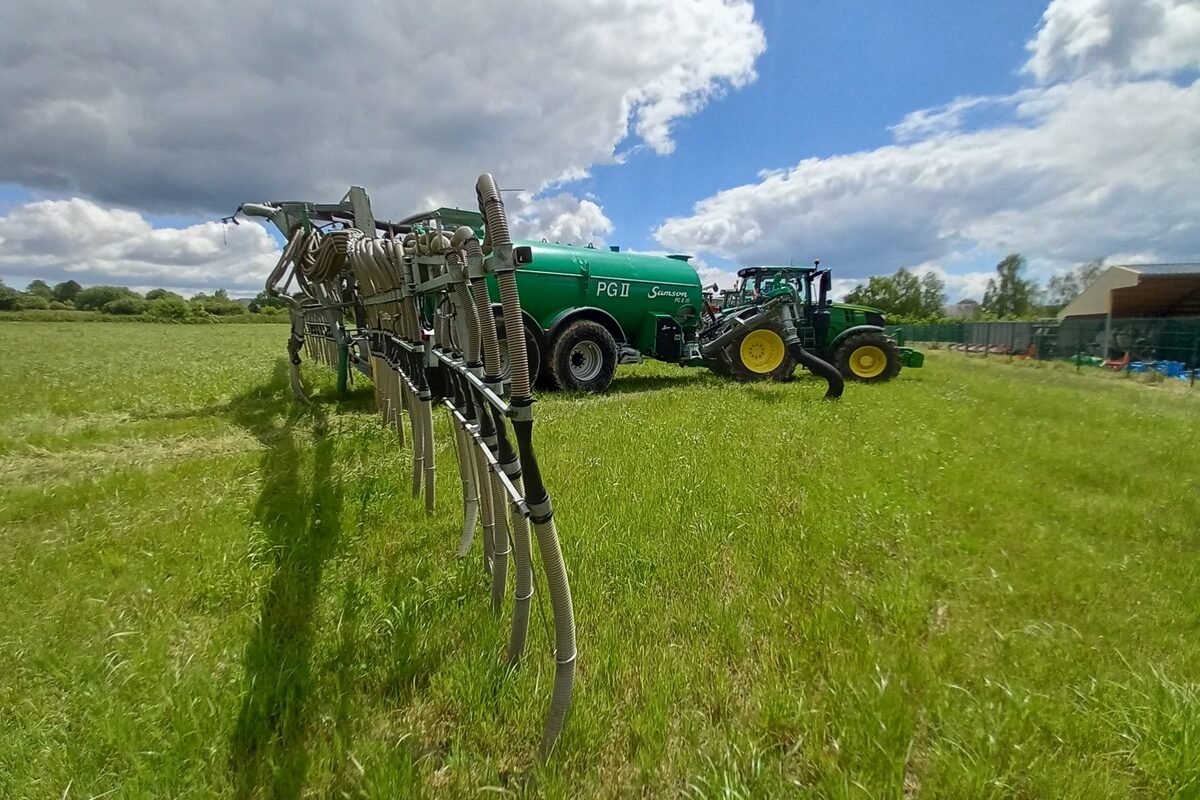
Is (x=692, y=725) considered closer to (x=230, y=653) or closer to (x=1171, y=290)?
(x=230, y=653)

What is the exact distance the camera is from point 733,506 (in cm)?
349

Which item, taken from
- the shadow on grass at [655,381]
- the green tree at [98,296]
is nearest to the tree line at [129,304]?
the green tree at [98,296]

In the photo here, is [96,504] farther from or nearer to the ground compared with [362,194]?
nearer to the ground

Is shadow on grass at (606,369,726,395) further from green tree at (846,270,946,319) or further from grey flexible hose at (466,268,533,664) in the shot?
green tree at (846,270,946,319)

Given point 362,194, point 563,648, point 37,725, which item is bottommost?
point 37,725

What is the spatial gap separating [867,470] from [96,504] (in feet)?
18.4

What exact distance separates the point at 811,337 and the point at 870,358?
118cm

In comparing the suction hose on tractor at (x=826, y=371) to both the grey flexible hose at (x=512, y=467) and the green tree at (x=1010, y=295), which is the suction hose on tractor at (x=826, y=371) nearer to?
the grey flexible hose at (x=512, y=467)

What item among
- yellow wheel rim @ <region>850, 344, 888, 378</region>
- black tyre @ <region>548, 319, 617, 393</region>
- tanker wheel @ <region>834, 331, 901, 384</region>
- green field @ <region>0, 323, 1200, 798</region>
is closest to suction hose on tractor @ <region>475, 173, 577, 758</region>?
green field @ <region>0, 323, 1200, 798</region>

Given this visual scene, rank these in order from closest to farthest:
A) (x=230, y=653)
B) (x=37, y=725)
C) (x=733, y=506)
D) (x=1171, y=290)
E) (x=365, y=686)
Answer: (x=37, y=725)
(x=365, y=686)
(x=230, y=653)
(x=733, y=506)
(x=1171, y=290)

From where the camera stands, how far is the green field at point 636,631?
1595 millimetres

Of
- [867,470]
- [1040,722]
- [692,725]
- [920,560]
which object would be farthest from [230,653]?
[867,470]

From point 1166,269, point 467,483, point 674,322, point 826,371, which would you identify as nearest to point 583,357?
point 674,322

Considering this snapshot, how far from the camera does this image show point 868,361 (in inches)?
409
